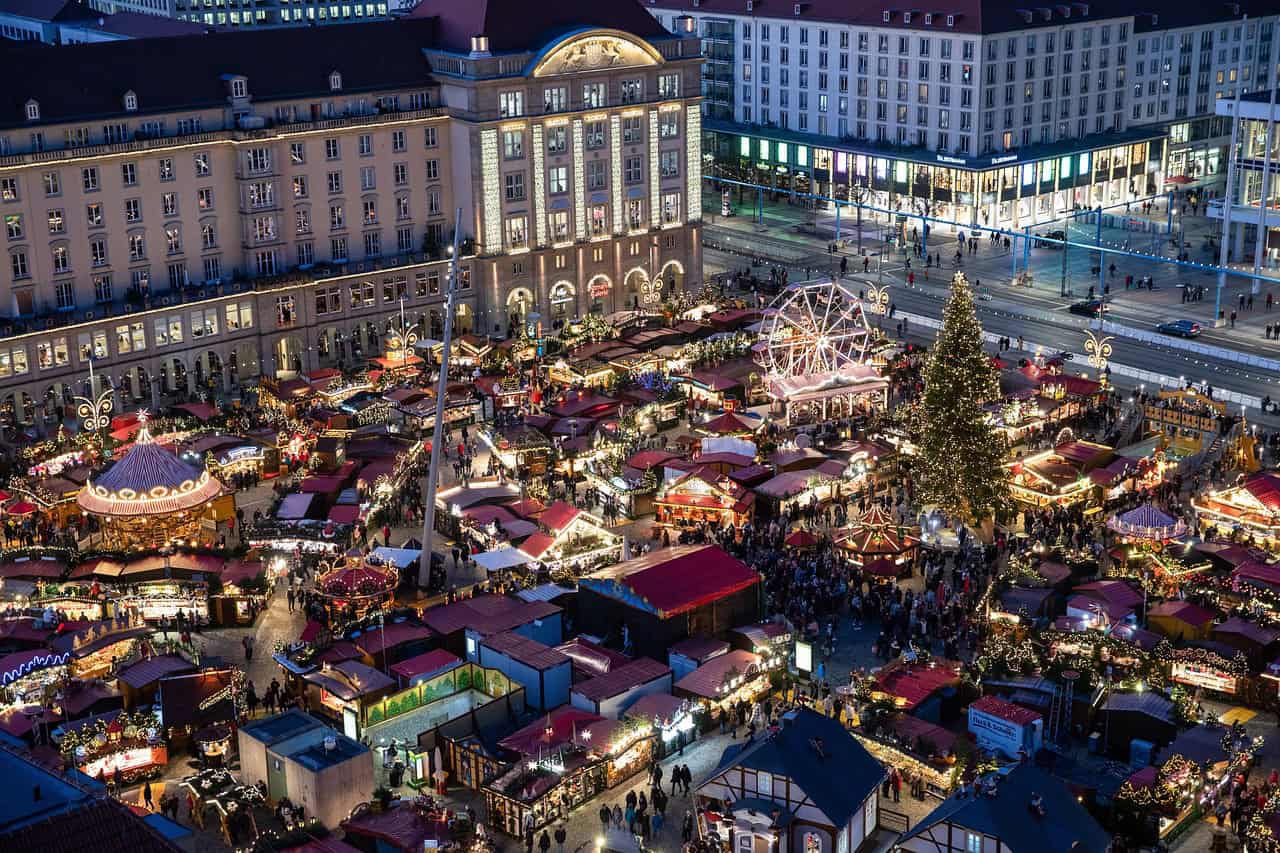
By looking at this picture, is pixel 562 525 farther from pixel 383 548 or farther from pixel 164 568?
pixel 164 568

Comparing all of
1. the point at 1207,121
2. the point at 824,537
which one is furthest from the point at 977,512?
the point at 1207,121

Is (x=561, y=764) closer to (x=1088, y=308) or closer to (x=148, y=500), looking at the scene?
(x=148, y=500)

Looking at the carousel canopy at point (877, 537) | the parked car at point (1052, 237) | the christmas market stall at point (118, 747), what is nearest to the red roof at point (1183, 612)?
the carousel canopy at point (877, 537)

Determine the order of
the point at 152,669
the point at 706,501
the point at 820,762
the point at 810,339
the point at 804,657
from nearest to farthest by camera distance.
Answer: the point at 820,762 < the point at 152,669 < the point at 804,657 < the point at 706,501 < the point at 810,339

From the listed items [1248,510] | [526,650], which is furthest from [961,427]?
[526,650]

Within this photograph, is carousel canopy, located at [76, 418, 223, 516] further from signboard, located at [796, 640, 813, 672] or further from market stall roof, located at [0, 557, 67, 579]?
signboard, located at [796, 640, 813, 672]
